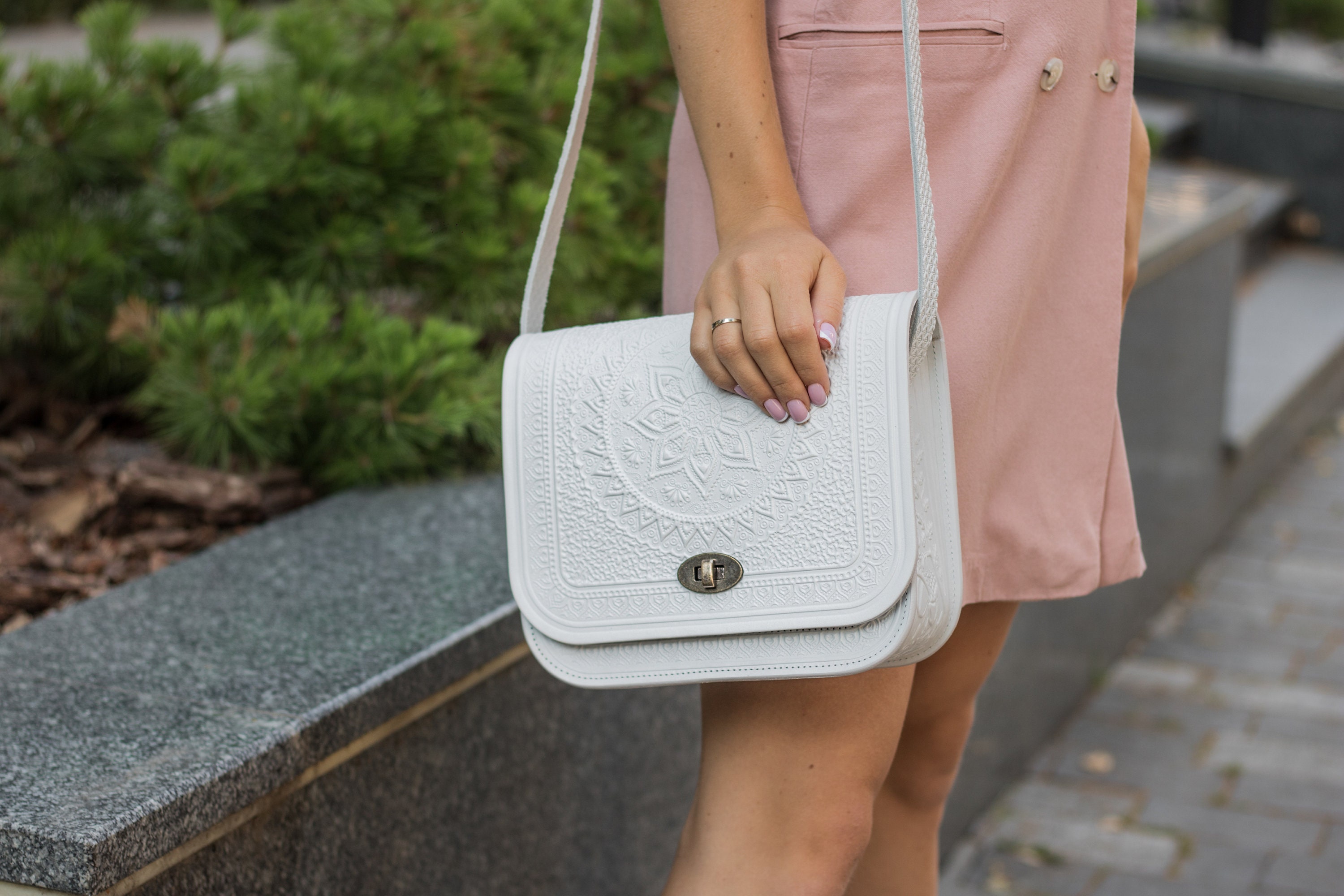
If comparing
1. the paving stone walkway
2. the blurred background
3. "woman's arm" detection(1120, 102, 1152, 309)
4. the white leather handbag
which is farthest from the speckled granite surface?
the paving stone walkway

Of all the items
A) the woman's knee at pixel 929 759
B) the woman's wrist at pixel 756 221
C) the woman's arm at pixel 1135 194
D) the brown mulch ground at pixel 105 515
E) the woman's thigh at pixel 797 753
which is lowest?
the brown mulch ground at pixel 105 515

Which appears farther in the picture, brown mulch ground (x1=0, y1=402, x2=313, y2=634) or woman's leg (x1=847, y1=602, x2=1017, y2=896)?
brown mulch ground (x1=0, y1=402, x2=313, y2=634)

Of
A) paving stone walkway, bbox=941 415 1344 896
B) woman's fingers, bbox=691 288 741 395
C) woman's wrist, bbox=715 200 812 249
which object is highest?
woman's wrist, bbox=715 200 812 249

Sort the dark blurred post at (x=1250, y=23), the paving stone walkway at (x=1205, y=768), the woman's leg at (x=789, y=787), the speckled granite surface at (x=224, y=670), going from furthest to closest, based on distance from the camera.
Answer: the dark blurred post at (x=1250, y=23) → the paving stone walkway at (x=1205, y=768) → the speckled granite surface at (x=224, y=670) → the woman's leg at (x=789, y=787)

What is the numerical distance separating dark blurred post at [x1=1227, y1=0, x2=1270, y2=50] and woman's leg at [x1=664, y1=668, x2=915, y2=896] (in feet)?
27.3

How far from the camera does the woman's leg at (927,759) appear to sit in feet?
4.94

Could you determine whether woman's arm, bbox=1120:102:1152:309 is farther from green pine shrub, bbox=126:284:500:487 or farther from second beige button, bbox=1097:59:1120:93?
green pine shrub, bbox=126:284:500:487

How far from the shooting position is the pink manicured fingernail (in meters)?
1.12

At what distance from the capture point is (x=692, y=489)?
3.83 ft

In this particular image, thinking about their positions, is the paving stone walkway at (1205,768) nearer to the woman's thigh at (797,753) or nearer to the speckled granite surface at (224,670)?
the speckled granite surface at (224,670)

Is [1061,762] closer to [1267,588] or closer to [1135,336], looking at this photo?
[1135,336]

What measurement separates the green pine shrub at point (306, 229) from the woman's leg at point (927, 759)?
1.07 m

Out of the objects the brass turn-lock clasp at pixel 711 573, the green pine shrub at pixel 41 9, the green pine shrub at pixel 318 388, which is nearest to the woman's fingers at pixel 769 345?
the brass turn-lock clasp at pixel 711 573

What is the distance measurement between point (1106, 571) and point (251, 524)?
59.1 inches
